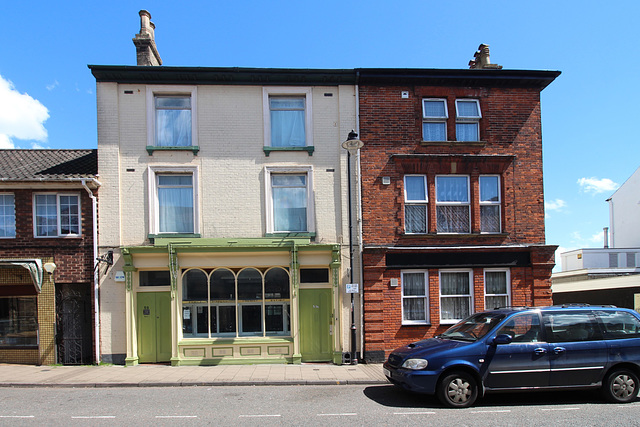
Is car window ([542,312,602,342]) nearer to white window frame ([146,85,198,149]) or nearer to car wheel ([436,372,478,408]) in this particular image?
car wheel ([436,372,478,408])

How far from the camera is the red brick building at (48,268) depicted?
11.2 m

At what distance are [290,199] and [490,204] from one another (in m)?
6.05

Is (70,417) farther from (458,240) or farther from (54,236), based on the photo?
(458,240)

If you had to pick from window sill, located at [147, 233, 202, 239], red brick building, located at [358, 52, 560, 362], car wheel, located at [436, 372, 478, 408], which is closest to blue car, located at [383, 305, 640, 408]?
car wheel, located at [436, 372, 478, 408]

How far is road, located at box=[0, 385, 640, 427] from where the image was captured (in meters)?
6.62

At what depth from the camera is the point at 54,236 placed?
11.4 m

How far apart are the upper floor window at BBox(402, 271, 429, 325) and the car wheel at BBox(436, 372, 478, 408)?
468 cm


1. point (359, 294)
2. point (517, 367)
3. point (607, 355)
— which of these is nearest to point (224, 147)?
point (359, 294)

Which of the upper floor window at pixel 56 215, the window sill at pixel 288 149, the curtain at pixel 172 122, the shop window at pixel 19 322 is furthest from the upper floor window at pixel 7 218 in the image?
the window sill at pixel 288 149

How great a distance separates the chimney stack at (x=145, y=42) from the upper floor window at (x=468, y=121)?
952 cm

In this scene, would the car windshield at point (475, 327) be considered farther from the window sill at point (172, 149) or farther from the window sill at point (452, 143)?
the window sill at point (172, 149)

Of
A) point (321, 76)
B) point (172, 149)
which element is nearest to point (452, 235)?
point (321, 76)

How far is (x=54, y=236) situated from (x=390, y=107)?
10.2m

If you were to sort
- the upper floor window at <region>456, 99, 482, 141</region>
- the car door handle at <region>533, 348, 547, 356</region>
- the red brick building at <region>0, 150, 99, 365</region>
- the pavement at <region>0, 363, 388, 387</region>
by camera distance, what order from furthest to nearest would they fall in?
the upper floor window at <region>456, 99, 482, 141</region>, the red brick building at <region>0, 150, 99, 365</region>, the pavement at <region>0, 363, 388, 387</region>, the car door handle at <region>533, 348, 547, 356</region>
